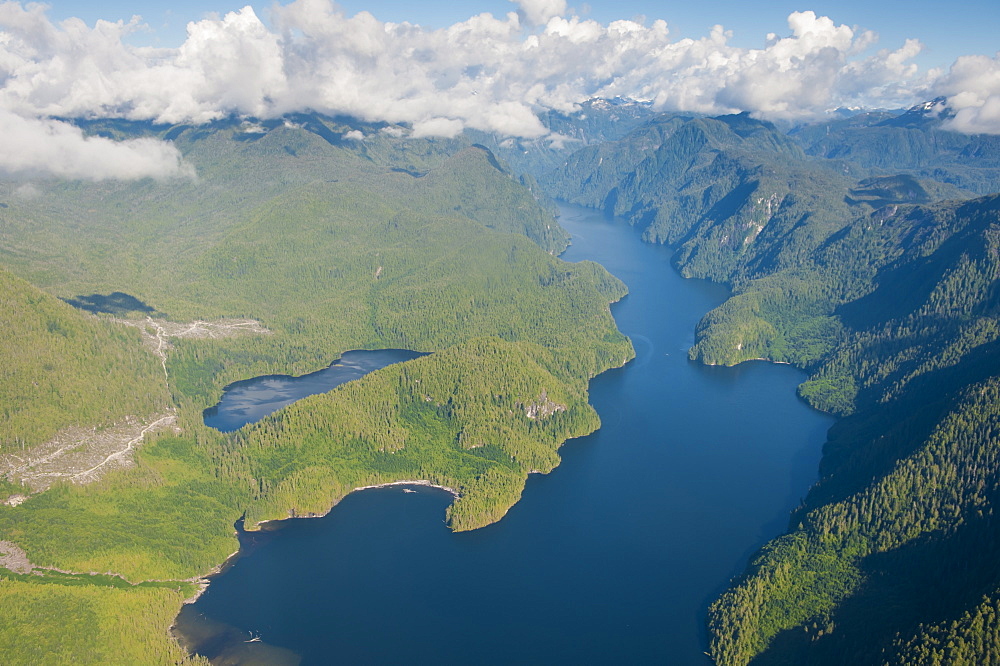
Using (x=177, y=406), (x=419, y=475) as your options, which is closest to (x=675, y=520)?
(x=419, y=475)

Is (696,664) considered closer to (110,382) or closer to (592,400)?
(592,400)

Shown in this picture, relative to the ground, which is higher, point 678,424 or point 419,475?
point 678,424

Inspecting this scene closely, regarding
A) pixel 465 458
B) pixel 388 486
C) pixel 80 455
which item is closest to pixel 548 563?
pixel 465 458

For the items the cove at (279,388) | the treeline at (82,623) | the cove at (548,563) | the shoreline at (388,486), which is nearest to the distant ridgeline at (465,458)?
the treeline at (82,623)

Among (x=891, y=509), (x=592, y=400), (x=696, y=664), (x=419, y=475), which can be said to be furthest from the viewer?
(x=592, y=400)

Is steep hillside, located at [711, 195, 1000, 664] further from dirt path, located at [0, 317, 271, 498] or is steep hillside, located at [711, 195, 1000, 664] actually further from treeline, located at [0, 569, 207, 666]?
dirt path, located at [0, 317, 271, 498]

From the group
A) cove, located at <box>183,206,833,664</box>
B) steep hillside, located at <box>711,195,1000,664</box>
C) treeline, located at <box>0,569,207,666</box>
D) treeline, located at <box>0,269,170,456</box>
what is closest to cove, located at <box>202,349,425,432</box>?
treeline, located at <box>0,269,170,456</box>

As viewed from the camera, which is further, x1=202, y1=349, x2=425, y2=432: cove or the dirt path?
x1=202, y1=349, x2=425, y2=432: cove
